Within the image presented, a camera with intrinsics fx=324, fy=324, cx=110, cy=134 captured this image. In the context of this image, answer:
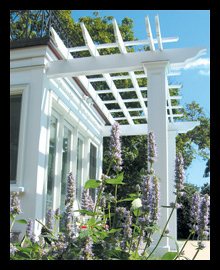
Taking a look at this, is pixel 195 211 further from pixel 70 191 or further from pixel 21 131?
pixel 21 131

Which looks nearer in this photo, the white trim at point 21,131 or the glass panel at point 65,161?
the white trim at point 21,131

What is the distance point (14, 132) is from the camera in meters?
5.06

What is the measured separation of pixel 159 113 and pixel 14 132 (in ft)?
7.41

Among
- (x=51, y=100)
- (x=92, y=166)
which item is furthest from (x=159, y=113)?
(x=92, y=166)

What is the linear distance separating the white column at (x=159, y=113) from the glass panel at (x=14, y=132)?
205 cm

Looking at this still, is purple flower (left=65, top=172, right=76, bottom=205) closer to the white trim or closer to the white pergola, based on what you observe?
the white pergola

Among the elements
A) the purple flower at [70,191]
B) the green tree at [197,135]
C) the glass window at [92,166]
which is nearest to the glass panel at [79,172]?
the glass window at [92,166]

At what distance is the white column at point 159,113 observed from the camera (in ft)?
14.3

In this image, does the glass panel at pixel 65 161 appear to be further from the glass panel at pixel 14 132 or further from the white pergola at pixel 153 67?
the white pergola at pixel 153 67

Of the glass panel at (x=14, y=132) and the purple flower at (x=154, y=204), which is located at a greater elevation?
the glass panel at (x=14, y=132)

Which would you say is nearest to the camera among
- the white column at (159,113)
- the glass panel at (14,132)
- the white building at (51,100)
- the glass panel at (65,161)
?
the white column at (159,113)

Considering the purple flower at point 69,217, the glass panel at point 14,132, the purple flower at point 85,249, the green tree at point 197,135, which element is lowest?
the purple flower at point 85,249
